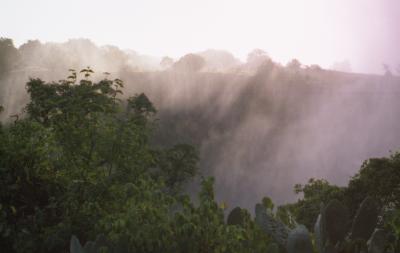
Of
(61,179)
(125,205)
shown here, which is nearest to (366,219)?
(125,205)

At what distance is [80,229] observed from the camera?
12.3 metres

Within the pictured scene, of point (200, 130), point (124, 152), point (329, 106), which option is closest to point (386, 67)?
point (329, 106)

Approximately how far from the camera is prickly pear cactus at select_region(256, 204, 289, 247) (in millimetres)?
6738

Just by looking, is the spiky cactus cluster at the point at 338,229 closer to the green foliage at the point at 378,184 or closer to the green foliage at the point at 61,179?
the green foliage at the point at 61,179

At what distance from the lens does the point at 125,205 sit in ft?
32.3

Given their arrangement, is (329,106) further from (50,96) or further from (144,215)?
(144,215)

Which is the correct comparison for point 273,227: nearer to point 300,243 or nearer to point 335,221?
point 335,221

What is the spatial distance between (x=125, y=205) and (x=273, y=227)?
437cm

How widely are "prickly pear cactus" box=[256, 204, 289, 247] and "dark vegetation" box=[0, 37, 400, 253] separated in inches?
0.7

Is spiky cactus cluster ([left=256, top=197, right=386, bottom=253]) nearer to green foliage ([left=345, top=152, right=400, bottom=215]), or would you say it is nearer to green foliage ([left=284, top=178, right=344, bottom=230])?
green foliage ([left=345, top=152, right=400, bottom=215])

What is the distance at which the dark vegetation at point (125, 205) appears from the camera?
6273 mm

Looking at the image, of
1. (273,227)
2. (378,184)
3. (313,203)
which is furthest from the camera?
(313,203)

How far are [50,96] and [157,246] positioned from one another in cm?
2223

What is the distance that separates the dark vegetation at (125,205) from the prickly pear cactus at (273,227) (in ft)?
0.06
